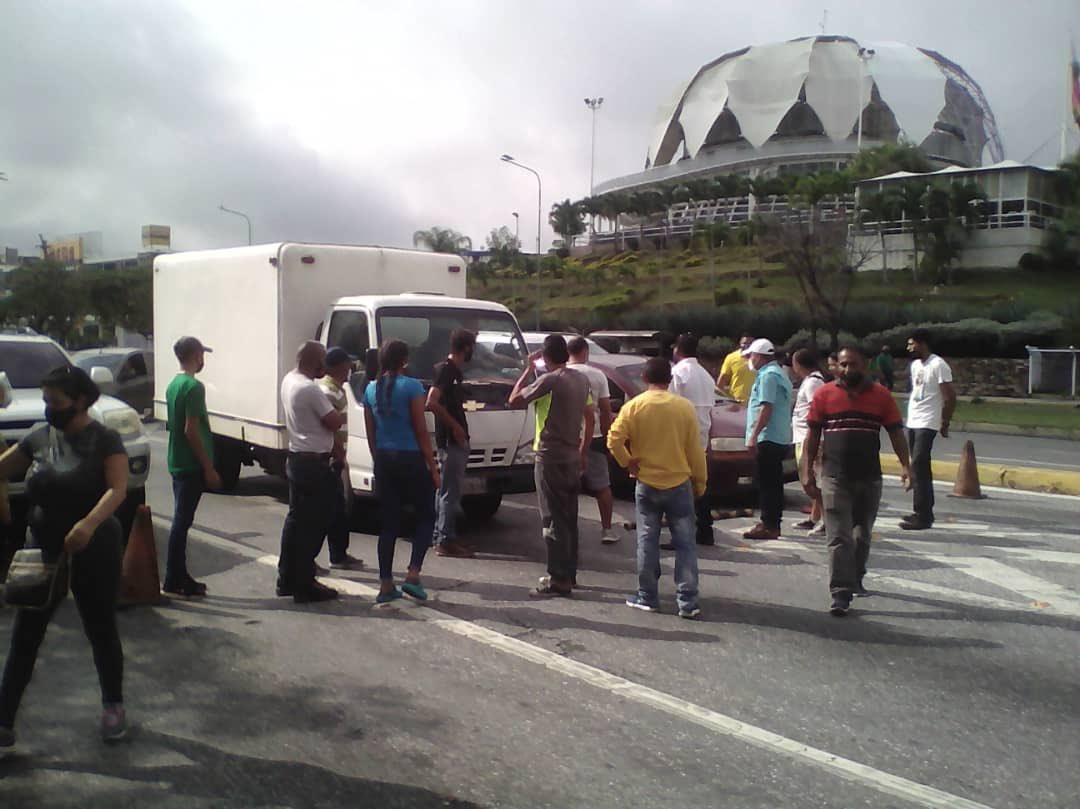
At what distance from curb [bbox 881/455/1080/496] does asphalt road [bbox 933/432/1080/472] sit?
4.13 feet

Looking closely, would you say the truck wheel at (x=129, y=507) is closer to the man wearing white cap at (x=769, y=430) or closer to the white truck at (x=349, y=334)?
the white truck at (x=349, y=334)

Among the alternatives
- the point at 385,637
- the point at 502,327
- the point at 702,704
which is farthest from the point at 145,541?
the point at 502,327

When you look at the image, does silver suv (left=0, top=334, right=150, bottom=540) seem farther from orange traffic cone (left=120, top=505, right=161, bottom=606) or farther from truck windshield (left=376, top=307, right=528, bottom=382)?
truck windshield (left=376, top=307, right=528, bottom=382)

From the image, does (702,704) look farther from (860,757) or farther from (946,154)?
(946,154)

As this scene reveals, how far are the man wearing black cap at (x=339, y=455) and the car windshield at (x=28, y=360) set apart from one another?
3.30 m

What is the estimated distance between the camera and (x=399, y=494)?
6723 millimetres

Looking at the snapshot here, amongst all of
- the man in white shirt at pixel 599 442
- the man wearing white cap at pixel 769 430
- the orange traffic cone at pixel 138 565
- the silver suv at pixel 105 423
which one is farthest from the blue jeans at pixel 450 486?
the man wearing white cap at pixel 769 430

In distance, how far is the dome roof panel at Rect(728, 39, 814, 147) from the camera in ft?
324

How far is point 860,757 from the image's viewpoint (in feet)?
14.2

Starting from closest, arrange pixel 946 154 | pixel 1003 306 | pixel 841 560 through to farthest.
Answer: pixel 841 560, pixel 1003 306, pixel 946 154

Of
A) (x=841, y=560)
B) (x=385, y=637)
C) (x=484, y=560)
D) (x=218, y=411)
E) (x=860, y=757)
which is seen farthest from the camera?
(x=218, y=411)

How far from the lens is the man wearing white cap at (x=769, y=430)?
8.97 meters

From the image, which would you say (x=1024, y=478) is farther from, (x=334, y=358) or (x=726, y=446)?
(x=334, y=358)

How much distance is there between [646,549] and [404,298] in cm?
421
